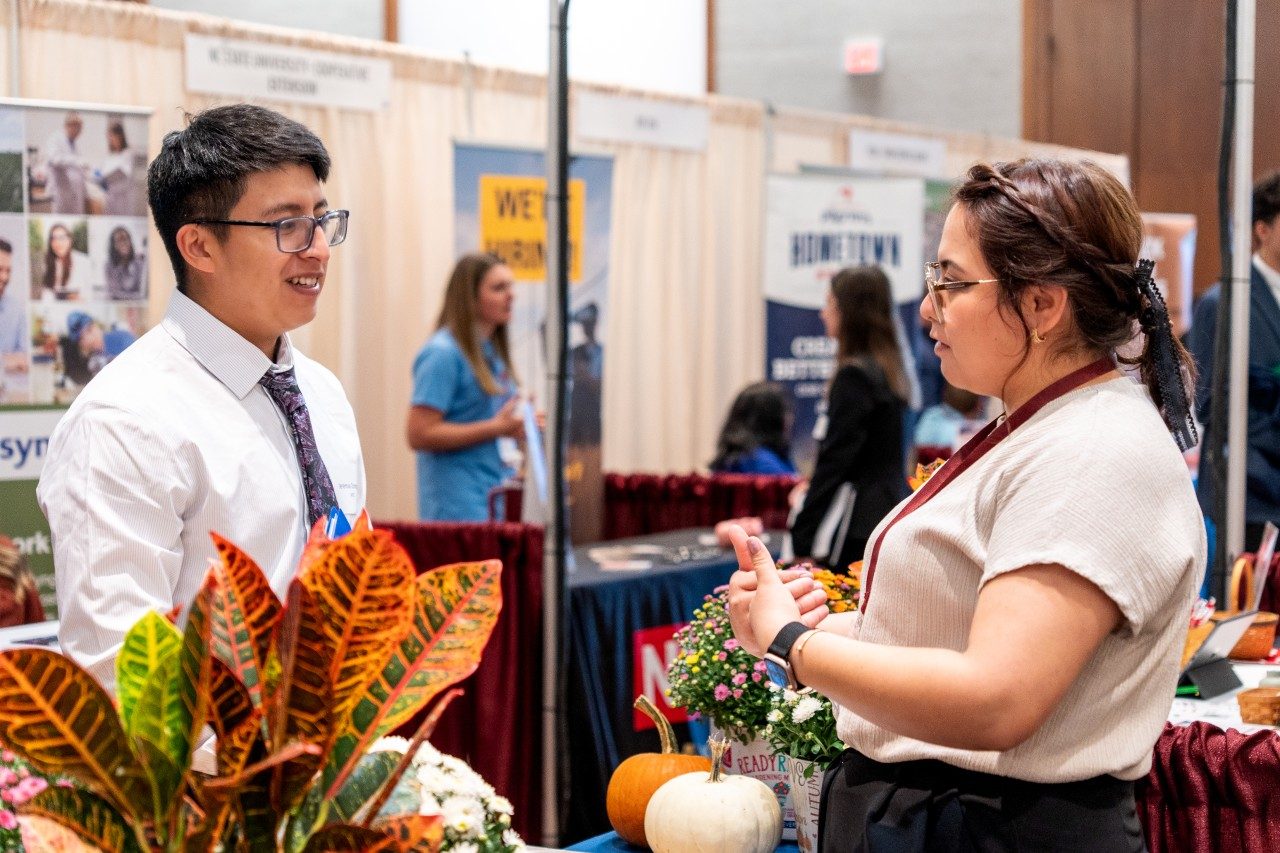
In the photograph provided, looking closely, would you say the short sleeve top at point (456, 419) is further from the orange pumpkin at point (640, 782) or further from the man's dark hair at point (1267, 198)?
the orange pumpkin at point (640, 782)

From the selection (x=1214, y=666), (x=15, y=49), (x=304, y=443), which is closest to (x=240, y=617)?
(x=304, y=443)

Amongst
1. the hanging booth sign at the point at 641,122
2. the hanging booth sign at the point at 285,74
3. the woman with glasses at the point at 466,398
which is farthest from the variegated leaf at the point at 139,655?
the hanging booth sign at the point at 641,122

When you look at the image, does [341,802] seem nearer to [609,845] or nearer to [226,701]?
[226,701]

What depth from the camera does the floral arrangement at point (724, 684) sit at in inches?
73.1

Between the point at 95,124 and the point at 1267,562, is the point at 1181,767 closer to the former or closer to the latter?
the point at 1267,562

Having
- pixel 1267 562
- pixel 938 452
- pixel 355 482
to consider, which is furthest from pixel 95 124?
pixel 938 452

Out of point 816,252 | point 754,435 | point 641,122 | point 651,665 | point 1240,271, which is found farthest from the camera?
point 816,252

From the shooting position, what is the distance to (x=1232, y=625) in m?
2.32

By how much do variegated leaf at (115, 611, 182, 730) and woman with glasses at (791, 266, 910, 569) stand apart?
10.9ft

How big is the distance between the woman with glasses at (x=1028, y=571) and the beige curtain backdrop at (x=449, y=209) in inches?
93.9

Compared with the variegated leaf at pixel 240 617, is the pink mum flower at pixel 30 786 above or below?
below

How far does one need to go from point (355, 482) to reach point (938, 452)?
4962 millimetres

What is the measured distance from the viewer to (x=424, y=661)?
0.94 m

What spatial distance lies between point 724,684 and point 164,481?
72cm
